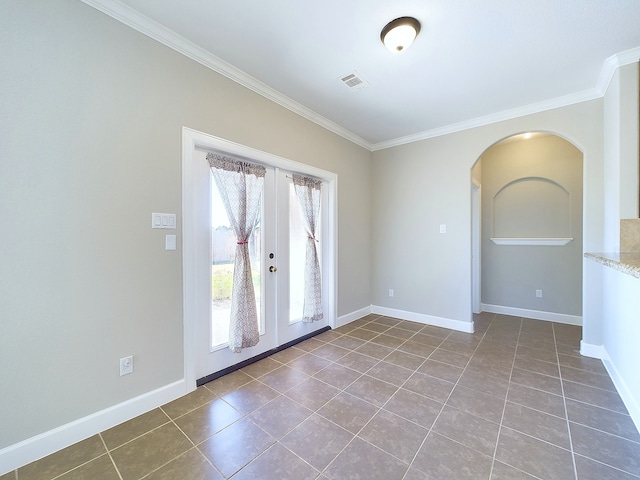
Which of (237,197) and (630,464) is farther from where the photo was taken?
(237,197)

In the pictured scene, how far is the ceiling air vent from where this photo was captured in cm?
244

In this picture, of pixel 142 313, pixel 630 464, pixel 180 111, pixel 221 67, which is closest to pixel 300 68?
pixel 221 67

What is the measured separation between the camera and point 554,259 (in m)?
3.84

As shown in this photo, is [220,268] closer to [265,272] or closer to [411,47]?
[265,272]

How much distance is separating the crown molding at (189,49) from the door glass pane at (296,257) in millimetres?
908

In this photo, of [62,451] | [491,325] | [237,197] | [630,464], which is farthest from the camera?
[491,325]

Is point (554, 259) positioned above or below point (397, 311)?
above

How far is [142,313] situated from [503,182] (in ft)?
16.8

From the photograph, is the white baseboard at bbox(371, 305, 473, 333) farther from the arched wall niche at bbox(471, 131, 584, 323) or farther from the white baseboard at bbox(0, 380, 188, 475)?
the white baseboard at bbox(0, 380, 188, 475)

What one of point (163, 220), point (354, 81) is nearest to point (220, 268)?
point (163, 220)

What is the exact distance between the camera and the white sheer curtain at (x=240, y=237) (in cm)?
235

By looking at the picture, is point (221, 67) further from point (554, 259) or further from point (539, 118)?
point (554, 259)

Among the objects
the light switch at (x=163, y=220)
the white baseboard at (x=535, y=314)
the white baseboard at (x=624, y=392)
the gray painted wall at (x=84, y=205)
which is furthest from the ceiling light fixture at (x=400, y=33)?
the white baseboard at (x=535, y=314)

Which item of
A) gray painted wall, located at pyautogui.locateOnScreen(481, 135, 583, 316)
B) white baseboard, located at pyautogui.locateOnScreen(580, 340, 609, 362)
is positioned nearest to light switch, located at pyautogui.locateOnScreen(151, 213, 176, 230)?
white baseboard, located at pyautogui.locateOnScreen(580, 340, 609, 362)
